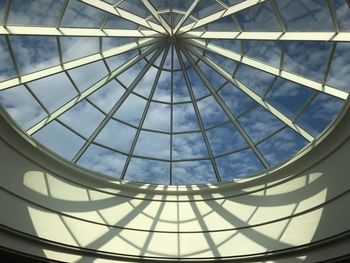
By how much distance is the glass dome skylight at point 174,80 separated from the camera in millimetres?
15906

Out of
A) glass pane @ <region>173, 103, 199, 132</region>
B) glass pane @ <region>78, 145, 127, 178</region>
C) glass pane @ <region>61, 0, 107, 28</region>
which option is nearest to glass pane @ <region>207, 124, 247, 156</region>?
glass pane @ <region>173, 103, 199, 132</region>

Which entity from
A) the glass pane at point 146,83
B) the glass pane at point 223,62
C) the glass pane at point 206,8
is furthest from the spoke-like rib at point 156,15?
the glass pane at point 146,83

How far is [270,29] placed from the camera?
16.4 meters

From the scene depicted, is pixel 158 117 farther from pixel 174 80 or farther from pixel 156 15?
pixel 156 15

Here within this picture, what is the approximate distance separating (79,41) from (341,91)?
1180cm

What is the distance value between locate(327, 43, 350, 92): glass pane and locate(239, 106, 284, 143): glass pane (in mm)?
3953

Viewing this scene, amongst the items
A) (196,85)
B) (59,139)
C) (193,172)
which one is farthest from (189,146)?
(59,139)

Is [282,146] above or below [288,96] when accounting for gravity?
below

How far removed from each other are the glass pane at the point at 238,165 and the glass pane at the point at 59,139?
8.07 m

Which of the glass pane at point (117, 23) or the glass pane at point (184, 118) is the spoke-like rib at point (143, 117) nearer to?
the glass pane at point (184, 118)

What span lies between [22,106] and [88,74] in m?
3.48

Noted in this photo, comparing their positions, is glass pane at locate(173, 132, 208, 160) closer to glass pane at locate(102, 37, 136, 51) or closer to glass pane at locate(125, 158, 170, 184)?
glass pane at locate(125, 158, 170, 184)

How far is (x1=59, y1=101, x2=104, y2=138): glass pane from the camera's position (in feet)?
66.4

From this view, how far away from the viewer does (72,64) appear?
59.7ft
